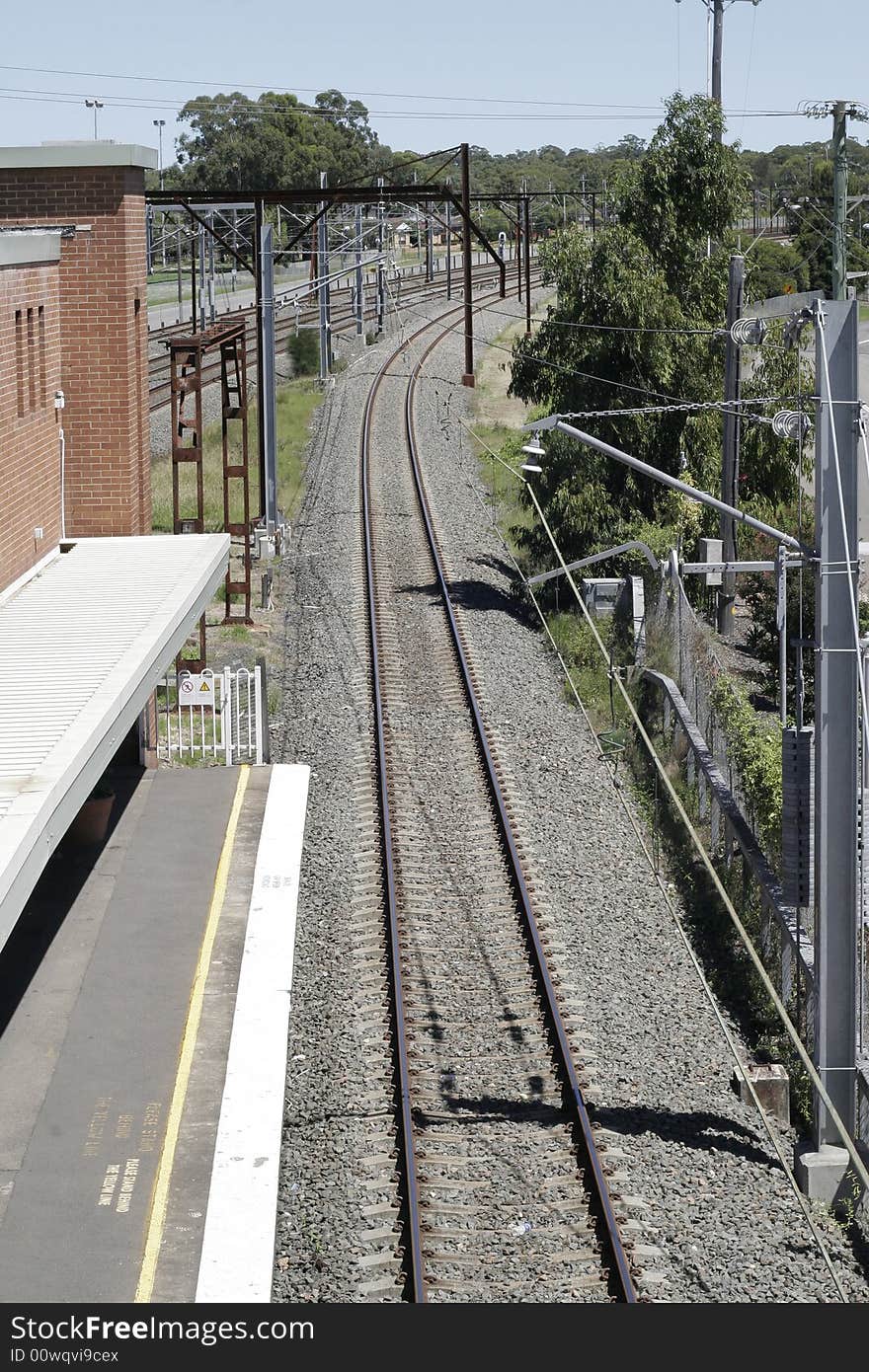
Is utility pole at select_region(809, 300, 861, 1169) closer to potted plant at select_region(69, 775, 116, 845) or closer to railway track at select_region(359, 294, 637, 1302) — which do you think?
railway track at select_region(359, 294, 637, 1302)

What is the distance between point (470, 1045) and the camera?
39.9ft

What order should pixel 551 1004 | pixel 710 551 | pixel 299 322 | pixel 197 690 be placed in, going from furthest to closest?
pixel 299 322 → pixel 710 551 → pixel 197 690 → pixel 551 1004

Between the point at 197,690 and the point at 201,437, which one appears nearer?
the point at 197,690

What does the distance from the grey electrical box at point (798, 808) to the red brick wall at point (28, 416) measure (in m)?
7.26

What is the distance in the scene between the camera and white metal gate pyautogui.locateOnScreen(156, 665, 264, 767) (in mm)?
18750

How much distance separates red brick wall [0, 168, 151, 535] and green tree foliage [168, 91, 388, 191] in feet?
289

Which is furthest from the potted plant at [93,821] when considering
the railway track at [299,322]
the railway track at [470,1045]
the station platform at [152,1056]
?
the railway track at [299,322]

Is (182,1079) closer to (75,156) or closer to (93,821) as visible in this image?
(93,821)

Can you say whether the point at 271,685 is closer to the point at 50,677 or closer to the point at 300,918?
the point at 300,918

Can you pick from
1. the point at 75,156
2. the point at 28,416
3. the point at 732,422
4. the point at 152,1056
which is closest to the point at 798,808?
the point at 152,1056

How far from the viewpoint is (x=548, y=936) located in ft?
45.9

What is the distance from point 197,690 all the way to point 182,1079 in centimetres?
813

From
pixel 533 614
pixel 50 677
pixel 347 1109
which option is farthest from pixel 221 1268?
pixel 533 614

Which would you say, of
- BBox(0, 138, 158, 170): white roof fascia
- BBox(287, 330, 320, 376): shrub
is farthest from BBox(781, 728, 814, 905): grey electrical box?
BBox(287, 330, 320, 376): shrub
